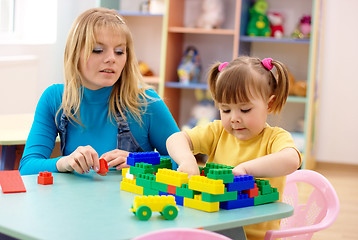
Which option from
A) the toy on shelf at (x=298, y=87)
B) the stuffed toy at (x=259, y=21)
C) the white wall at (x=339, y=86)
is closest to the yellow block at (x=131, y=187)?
the toy on shelf at (x=298, y=87)

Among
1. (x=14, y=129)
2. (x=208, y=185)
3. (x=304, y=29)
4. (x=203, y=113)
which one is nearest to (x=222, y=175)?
(x=208, y=185)

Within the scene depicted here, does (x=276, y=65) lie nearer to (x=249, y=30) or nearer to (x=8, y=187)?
(x=8, y=187)

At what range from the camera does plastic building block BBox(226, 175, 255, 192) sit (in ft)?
4.14

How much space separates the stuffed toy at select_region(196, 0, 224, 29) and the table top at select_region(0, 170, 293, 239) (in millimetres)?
3616

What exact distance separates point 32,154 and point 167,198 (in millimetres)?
753

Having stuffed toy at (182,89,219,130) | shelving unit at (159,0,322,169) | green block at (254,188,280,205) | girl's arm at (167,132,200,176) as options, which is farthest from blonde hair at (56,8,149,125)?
stuffed toy at (182,89,219,130)

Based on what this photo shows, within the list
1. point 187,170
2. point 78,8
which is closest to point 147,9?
point 78,8

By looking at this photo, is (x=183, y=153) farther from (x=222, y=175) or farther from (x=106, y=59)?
(x=106, y=59)

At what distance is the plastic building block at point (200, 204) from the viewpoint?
123cm

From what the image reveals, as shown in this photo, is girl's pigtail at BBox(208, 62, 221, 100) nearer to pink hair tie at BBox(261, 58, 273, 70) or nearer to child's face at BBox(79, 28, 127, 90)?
pink hair tie at BBox(261, 58, 273, 70)

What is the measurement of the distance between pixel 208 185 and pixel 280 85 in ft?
1.48

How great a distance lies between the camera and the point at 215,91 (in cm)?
155

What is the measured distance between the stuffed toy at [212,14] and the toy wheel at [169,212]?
3901 millimetres

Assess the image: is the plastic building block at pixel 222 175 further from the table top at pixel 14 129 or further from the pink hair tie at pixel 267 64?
the table top at pixel 14 129
